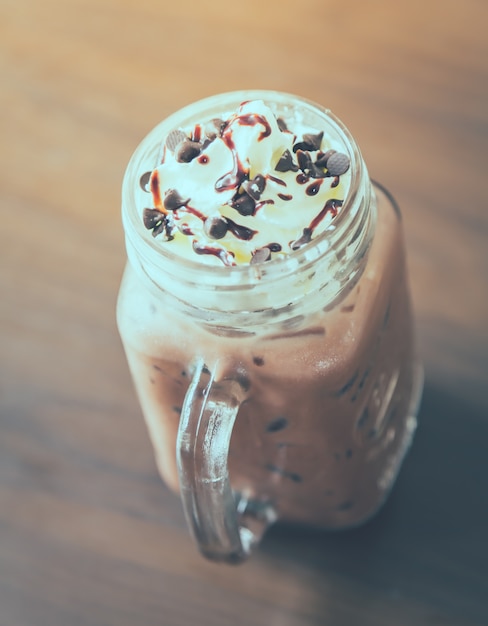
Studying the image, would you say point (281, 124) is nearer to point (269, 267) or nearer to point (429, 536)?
point (269, 267)

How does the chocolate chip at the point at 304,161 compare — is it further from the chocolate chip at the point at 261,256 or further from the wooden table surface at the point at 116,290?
the wooden table surface at the point at 116,290

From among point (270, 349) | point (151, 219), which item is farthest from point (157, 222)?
point (270, 349)

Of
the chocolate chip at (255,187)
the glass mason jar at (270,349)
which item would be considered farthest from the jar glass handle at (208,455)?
the chocolate chip at (255,187)

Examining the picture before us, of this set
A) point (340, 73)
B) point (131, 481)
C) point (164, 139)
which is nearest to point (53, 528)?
point (131, 481)

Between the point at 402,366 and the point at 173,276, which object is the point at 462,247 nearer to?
the point at 402,366

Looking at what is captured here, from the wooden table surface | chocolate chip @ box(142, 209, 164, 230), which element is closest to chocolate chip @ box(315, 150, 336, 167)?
chocolate chip @ box(142, 209, 164, 230)
